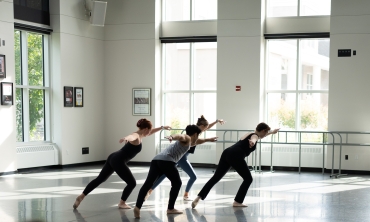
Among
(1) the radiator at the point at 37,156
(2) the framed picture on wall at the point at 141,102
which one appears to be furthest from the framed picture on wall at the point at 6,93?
(2) the framed picture on wall at the point at 141,102

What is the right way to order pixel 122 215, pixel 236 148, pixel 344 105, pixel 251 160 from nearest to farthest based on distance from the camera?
pixel 122 215 < pixel 236 148 < pixel 344 105 < pixel 251 160

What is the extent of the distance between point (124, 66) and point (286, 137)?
4982mm

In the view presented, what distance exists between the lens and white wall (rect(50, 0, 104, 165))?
1334 centimetres

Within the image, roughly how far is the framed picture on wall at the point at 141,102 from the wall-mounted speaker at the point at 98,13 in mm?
2110

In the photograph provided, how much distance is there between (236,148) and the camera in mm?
8047

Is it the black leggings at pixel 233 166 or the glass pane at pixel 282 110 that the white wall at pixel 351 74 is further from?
the black leggings at pixel 233 166

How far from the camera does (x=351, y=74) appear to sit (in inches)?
492

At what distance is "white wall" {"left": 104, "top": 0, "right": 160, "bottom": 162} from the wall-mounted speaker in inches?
26.5

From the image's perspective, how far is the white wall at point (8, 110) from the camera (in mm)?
11727

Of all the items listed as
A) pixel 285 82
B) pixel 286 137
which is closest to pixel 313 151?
pixel 286 137

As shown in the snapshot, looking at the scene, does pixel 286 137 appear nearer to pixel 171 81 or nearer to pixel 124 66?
pixel 171 81

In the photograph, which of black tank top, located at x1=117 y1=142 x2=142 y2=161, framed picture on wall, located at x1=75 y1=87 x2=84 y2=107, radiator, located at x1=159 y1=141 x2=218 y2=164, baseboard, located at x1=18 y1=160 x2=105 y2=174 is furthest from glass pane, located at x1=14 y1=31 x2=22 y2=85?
black tank top, located at x1=117 y1=142 x2=142 y2=161

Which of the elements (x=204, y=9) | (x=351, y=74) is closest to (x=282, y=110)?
(x=351, y=74)

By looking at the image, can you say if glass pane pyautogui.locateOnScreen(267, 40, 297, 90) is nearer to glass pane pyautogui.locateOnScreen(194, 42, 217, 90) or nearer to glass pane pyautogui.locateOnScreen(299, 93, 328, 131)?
glass pane pyautogui.locateOnScreen(299, 93, 328, 131)
